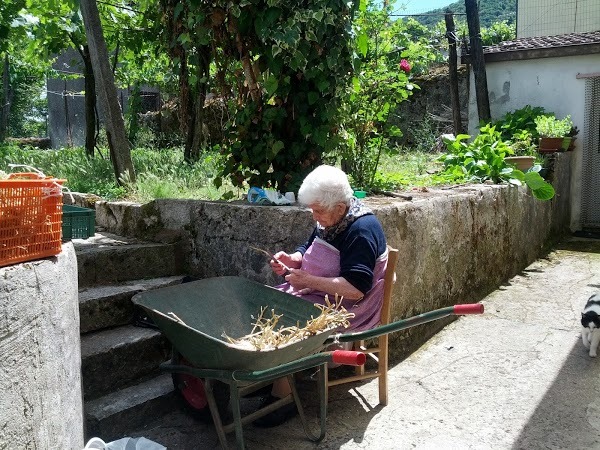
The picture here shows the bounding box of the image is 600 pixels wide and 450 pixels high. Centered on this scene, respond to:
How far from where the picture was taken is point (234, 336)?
3285 mm

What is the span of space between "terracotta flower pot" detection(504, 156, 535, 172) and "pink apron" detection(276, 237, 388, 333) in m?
4.85

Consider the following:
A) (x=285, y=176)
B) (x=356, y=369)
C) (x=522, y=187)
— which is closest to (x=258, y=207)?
(x=285, y=176)

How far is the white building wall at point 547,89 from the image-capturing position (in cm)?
1001

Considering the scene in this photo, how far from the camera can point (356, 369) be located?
12.8ft

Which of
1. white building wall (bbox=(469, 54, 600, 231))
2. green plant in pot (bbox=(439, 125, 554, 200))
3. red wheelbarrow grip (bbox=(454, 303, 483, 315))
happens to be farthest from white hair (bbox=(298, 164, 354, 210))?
white building wall (bbox=(469, 54, 600, 231))

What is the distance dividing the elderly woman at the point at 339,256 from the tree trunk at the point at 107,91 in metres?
3.24

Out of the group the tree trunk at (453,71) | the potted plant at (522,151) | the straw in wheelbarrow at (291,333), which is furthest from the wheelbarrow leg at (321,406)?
the tree trunk at (453,71)

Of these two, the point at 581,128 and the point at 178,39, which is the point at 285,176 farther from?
the point at 581,128

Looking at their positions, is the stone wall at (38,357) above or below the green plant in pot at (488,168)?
below

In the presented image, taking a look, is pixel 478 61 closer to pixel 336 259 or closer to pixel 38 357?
pixel 336 259

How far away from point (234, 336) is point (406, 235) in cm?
183

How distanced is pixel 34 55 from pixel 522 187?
7710mm

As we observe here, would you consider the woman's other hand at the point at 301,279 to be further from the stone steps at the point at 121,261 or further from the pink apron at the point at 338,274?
the stone steps at the point at 121,261

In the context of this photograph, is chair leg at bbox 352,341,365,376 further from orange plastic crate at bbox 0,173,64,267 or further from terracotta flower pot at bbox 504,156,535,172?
terracotta flower pot at bbox 504,156,535,172
